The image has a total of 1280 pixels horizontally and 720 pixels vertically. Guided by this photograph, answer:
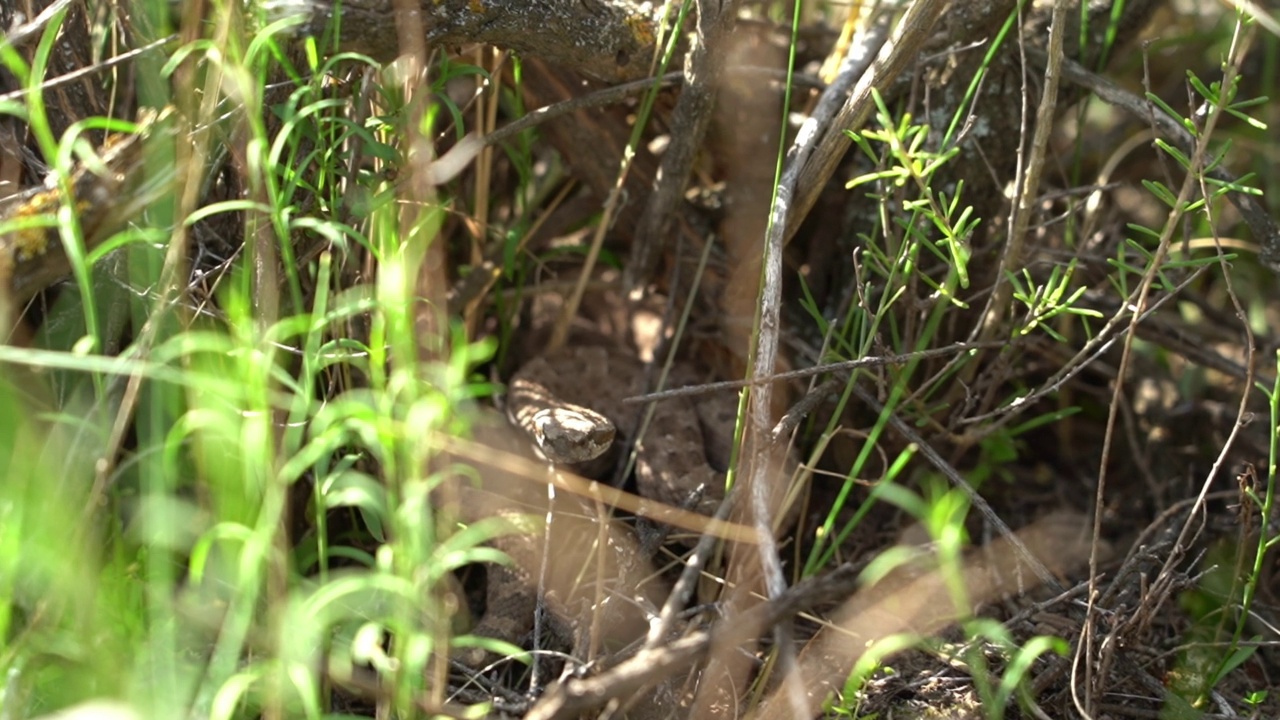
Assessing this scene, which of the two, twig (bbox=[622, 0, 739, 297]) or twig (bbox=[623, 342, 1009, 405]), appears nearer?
twig (bbox=[623, 342, 1009, 405])

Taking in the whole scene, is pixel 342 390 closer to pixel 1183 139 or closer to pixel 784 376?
pixel 784 376

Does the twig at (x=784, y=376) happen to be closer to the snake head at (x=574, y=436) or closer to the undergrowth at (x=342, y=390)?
the undergrowth at (x=342, y=390)

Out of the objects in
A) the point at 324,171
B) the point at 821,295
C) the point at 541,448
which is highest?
the point at 324,171

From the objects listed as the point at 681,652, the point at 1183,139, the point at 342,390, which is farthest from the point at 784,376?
the point at 1183,139

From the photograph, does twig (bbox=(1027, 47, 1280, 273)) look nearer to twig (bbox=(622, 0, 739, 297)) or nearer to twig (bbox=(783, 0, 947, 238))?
twig (bbox=(783, 0, 947, 238))

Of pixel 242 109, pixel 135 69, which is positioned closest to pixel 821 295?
pixel 242 109

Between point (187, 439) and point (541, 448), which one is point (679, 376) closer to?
point (541, 448)

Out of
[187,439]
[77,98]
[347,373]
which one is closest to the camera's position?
[187,439]

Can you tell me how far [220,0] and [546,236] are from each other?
139 centimetres

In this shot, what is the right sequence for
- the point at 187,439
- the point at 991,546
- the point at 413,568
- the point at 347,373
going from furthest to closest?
the point at 991,546
the point at 347,373
the point at 187,439
the point at 413,568

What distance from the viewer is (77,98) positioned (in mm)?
2703

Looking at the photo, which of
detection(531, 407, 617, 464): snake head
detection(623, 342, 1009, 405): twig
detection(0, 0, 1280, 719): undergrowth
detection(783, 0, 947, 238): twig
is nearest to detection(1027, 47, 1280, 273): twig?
detection(0, 0, 1280, 719): undergrowth

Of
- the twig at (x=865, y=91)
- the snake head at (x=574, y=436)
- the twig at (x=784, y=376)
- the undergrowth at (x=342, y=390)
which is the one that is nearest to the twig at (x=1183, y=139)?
the undergrowth at (x=342, y=390)

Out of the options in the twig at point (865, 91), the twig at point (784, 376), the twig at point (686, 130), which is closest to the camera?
the twig at point (784, 376)
